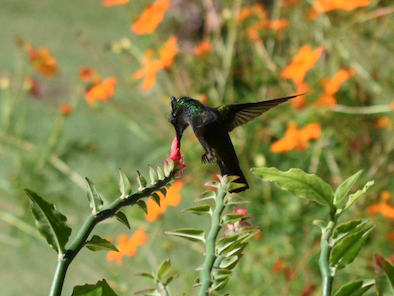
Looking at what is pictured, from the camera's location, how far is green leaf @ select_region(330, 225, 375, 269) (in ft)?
0.83

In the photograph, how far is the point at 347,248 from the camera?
253 millimetres

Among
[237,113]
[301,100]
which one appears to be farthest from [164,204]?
[237,113]

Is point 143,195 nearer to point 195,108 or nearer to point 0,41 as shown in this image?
point 195,108

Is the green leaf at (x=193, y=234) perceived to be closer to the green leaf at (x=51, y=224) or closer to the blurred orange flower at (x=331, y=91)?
the green leaf at (x=51, y=224)

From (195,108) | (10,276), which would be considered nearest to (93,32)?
(10,276)

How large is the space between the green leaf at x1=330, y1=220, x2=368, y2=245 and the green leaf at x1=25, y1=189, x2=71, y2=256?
0.12 meters

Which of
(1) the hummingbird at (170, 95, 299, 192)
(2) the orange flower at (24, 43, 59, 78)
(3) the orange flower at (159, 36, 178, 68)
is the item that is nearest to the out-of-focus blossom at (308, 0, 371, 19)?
(3) the orange flower at (159, 36, 178, 68)

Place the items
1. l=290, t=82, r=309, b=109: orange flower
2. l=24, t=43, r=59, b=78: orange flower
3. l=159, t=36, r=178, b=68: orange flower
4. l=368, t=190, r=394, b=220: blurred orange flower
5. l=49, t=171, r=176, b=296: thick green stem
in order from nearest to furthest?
l=49, t=171, r=176, b=296: thick green stem → l=368, t=190, r=394, b=220: blurred orange flower → l=159, t=36, r=178, b=68: orange flower → l=290, t=82, r=309, b=109: orange flower → l=24, t=43, r=59, b=78: orange flower

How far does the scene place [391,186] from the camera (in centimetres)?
115

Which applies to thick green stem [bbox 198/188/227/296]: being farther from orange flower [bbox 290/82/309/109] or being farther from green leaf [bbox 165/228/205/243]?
orange flower [bbox 290/82/309/109]

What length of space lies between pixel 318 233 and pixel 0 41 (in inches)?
59.9

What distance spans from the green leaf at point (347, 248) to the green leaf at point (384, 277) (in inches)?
0.7

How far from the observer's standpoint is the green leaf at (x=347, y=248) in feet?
0.83

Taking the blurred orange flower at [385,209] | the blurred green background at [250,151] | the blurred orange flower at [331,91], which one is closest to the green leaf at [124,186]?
the blurred green background at [250,151]
